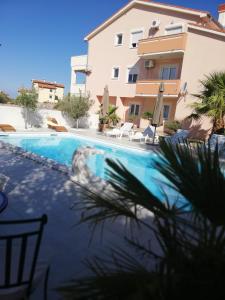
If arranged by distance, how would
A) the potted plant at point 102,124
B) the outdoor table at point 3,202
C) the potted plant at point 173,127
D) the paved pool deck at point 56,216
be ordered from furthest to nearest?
the potted plant at point 102,124 → the potted plant at point 173,127 → the paved pool deck at point 56,216 → the outdoor table at point 3,202

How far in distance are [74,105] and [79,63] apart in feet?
43.3

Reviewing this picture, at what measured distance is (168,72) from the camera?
23.9m

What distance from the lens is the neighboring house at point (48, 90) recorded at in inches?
2308

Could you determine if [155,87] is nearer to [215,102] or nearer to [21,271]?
[215,102]

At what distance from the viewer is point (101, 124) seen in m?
22.6

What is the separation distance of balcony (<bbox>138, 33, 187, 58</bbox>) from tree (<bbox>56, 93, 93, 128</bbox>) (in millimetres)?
7146

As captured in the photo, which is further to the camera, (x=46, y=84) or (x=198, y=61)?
(x=46, y=84)

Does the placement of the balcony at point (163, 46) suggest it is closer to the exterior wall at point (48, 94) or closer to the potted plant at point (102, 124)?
the potted plant at point (102, 124)

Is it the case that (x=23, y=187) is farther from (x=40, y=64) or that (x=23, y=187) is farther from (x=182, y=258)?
(x=40, y=64)

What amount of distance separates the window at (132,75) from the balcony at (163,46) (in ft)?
8.10

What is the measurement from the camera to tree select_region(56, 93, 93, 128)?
854 inches

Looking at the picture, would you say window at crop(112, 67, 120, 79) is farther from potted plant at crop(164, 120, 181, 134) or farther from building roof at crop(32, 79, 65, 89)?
building roof at crop(32, 79, 65, 89)

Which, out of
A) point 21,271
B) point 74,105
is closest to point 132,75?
point 74,105

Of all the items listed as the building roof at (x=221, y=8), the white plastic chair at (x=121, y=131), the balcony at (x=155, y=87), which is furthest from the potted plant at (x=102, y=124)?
the building roof at (x=221, y=8)
